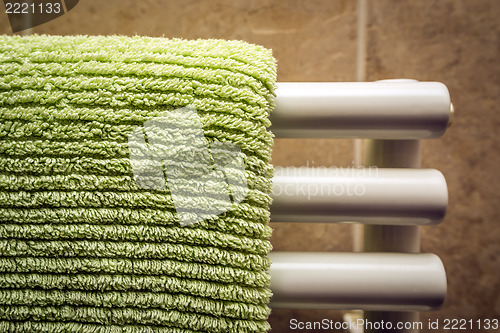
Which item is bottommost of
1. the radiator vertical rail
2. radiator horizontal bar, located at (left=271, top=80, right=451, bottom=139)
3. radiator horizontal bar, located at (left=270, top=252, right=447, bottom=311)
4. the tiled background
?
radiator horizontal bar, located at (left=270, top=252, right=447, bottom=311)

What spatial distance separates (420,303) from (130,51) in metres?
0.29

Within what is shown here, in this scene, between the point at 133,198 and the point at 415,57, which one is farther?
the point at 415,57

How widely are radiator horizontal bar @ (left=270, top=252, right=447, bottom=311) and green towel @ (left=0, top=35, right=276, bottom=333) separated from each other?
0.09 ft

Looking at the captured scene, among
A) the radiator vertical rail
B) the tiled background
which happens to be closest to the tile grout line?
the tiled background

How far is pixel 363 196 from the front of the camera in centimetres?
25

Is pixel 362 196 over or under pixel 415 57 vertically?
under

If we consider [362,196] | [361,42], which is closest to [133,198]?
[362,196]

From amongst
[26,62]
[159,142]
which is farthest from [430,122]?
[26,62]

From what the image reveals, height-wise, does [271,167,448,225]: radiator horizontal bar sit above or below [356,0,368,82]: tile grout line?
below

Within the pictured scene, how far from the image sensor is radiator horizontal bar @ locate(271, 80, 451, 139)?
0.24 m

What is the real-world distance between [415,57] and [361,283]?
0.99ft

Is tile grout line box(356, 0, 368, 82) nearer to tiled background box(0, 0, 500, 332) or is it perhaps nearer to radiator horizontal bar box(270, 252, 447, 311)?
tiled background box(0, 0, 500, 332)

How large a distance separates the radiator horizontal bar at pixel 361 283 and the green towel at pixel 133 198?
27 millimetres

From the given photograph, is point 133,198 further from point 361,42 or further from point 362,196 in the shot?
point 361,42
